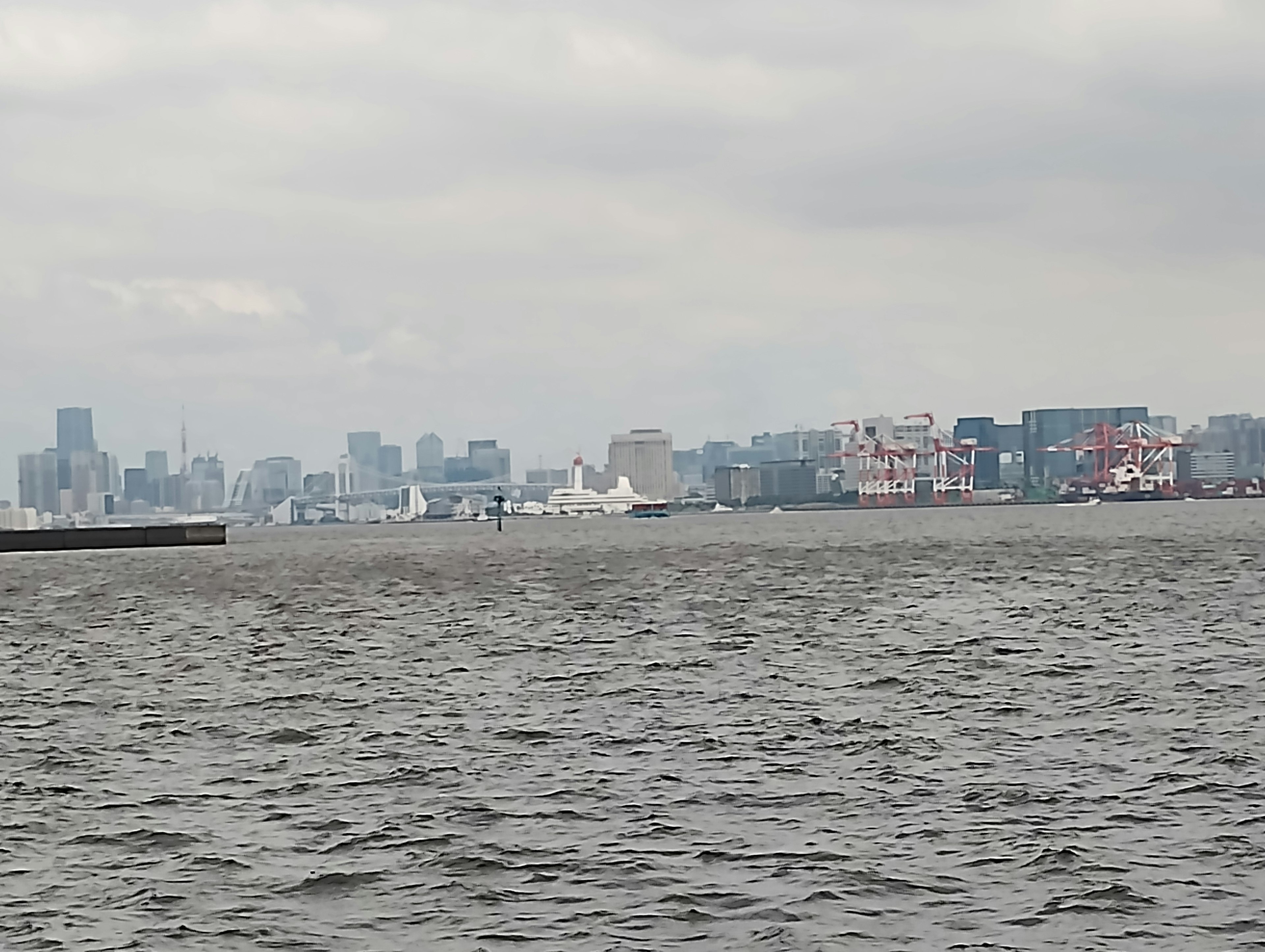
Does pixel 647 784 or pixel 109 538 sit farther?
pixel 109 538

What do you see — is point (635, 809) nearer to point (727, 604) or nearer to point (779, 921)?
point (779, 921)

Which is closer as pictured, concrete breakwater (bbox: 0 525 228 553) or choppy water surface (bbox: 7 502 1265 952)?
choppy water surface (bbox: 7 502 1265 952)

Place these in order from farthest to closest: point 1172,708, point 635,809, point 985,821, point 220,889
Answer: point 1172,708 < point 635,809 < point 985,821 < point 220,889

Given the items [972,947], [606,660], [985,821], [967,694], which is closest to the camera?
[972,947]

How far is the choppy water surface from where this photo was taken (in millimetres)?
14617

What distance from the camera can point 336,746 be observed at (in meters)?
24.7

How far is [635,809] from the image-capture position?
63.1 feet

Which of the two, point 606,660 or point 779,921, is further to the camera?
point 606,660

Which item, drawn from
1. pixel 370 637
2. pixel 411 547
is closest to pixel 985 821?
pixel 370 637

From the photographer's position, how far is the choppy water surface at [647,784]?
48.0 ft

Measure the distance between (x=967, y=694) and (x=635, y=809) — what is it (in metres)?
11.3

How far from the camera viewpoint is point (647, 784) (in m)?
20.8

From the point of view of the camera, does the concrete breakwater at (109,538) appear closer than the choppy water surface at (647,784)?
No

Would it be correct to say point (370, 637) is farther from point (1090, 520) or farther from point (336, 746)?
point (1090, 520)
